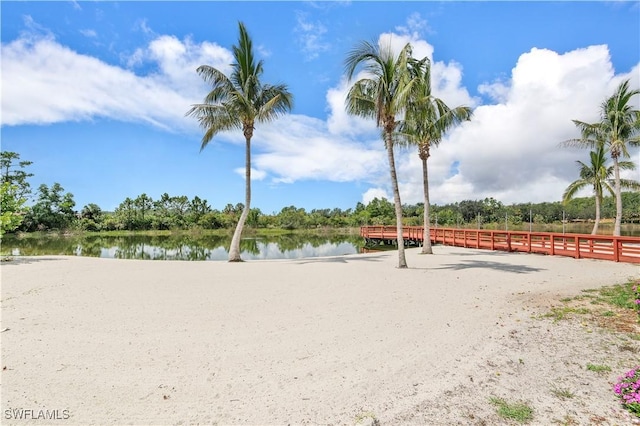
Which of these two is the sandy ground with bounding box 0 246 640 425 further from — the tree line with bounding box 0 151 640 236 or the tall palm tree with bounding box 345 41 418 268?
the tree line with bounding box 0 151 640 236

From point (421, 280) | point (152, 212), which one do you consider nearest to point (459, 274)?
point (421, 280)

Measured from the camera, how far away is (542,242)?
15508 mm

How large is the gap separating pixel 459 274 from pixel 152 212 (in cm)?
6191

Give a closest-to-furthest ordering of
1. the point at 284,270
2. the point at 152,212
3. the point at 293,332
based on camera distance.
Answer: the point at 293,332 < the point at 284,270 < the point at 152,212

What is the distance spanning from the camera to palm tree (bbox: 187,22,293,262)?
1407cm

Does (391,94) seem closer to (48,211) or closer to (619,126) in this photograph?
(619,126)

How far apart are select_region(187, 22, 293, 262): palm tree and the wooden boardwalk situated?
13.9 metres

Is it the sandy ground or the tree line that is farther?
the tree line

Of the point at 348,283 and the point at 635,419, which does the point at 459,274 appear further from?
the point at 635,419

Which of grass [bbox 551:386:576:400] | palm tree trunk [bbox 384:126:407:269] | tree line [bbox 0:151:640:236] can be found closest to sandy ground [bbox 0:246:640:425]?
grass [bbox 551:386:576:400]

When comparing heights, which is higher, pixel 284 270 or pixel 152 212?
pixel 152 212

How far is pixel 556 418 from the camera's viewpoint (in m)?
2.78

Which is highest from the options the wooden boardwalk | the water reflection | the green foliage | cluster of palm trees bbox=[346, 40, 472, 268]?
cluster of palm trees bbox=[346, 40, 472, 268]

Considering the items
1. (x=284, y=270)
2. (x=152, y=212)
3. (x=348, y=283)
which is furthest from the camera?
(x=152, y=212)
